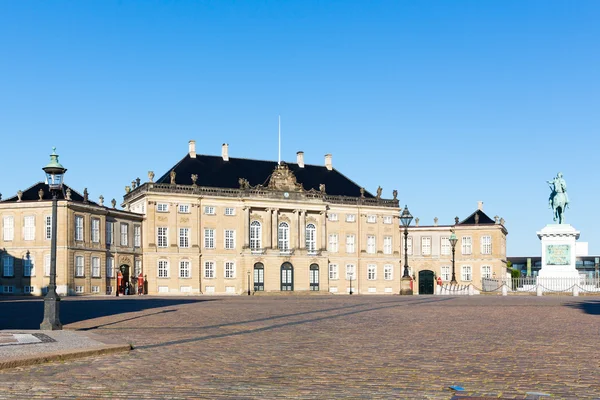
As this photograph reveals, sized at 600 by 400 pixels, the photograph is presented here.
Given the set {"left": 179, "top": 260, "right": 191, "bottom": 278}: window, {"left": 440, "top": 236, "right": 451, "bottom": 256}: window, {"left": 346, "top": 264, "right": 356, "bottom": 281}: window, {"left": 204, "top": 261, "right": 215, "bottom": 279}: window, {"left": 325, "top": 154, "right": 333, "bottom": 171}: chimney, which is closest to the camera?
{"left": 179, "top": 260, "right": 191, "bottom": 278}: window

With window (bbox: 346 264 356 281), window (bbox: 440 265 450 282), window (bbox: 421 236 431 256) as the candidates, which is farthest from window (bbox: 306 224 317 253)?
window (bbox: 440 265 450 282)

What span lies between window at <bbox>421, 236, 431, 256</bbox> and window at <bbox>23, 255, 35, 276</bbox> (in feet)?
138

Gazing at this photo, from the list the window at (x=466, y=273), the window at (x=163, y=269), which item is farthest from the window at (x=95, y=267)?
the window at (x=466, y=273)

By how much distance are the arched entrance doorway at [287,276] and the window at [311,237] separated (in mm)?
3023

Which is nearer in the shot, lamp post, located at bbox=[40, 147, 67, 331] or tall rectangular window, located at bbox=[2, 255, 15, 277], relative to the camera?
lamp post, located at bbox=[40, 147, 67, 331]

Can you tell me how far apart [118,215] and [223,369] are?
5705cm

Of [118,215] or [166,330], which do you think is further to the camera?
[118,215]

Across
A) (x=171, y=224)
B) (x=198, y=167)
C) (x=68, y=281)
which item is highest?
(x=198, y=167)

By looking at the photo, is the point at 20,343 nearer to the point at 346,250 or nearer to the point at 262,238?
the point at 262,238

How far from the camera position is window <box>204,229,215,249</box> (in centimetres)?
7169

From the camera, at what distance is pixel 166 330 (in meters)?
17.8

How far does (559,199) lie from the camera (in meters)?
51.9

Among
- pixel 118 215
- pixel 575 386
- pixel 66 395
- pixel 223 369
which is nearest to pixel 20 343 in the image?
pixel 223 369

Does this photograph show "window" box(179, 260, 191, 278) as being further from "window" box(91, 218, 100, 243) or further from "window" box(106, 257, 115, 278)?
"window" box(91, 218, 100, 243)
